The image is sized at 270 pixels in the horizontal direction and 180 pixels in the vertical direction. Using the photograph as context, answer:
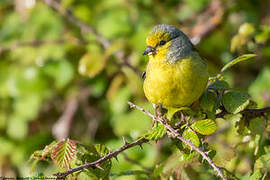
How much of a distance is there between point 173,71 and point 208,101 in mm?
297

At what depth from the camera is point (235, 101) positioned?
1878 millimetres

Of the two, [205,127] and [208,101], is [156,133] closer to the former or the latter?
[205,127]

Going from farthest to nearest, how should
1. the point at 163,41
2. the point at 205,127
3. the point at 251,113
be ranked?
the point at 163,41
the point at 251,113
the point at 205,127

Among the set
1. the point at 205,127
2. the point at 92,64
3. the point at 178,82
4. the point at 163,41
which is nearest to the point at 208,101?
the point at 178,82

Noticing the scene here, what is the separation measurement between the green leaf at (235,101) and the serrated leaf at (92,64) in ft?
6.29

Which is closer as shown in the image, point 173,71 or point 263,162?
point 263,162

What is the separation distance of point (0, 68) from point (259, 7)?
3.10 m

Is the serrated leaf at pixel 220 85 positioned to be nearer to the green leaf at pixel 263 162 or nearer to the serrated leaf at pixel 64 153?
the green leaf at pixel 263 162

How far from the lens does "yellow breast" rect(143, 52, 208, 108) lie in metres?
2.09

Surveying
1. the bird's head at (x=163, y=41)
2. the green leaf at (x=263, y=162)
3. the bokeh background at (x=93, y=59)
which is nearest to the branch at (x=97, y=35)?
the bokeh background at (x=93, y=59)

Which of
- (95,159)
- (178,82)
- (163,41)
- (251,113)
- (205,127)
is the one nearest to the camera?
(205,127)

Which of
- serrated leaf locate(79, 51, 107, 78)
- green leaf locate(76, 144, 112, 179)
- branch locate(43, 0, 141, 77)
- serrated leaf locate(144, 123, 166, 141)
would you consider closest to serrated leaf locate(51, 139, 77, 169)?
green leaf locate(76, 144, 112, 179)

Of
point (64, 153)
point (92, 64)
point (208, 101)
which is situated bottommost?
point (64, 153)

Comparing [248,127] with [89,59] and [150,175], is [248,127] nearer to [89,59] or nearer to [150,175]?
[150,175]
